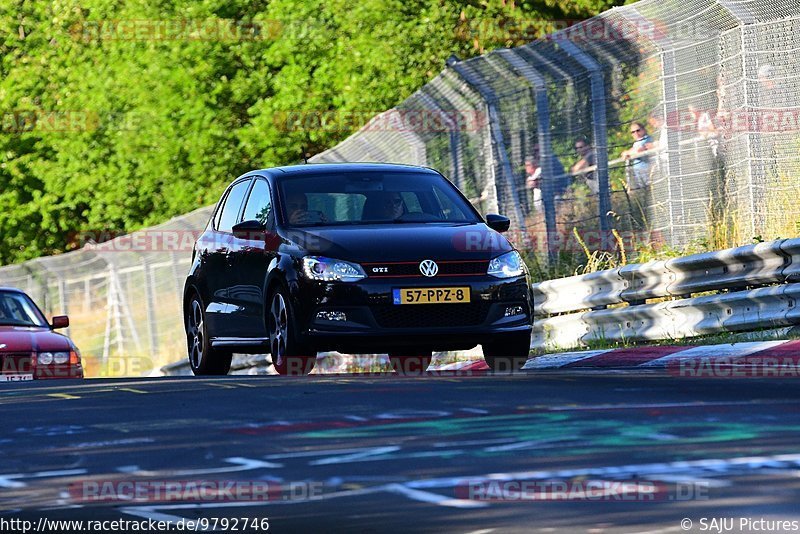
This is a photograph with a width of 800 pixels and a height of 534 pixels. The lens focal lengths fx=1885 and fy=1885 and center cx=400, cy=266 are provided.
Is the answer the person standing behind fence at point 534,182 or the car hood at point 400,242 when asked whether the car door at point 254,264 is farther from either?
the person standing behind fence at point 534,182

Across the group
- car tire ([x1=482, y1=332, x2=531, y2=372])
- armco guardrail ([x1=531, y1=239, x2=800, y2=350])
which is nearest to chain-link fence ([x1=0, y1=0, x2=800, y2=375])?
armco guardrail ([x1=531, y1=239, x2=800, y2=350])

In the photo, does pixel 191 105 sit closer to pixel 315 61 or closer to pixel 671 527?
pixel 315 61

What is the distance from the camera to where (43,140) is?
48.5 meters

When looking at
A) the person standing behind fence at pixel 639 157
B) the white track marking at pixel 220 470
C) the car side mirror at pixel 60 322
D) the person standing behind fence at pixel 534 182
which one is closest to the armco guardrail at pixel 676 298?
the person standing behind fence at pixel 639 157

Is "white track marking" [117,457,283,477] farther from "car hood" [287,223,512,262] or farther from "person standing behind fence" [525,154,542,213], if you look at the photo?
"person standing behind fence" [525,154,542,213]

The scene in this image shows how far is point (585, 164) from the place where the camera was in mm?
19016

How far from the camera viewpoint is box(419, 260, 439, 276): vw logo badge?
12711 mm

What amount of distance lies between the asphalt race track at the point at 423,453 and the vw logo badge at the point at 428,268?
1.66 meters

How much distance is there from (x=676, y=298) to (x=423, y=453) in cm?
1010

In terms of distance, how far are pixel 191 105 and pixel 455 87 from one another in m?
22.2

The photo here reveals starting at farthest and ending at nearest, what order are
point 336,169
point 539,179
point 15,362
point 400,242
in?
1. point 539,179
2. point 15,362
3. point 336,169
4. point 400,242

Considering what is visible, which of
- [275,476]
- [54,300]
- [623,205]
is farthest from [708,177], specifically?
[54,300]

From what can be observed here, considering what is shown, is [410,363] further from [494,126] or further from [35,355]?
[494,126]

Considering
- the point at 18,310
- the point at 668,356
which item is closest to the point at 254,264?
the point at 668,356
